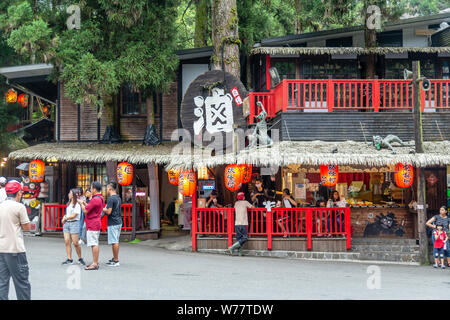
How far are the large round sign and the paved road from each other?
144 inches

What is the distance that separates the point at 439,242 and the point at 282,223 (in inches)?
161

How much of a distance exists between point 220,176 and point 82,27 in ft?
23.7

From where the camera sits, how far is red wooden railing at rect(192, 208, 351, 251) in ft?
51.5

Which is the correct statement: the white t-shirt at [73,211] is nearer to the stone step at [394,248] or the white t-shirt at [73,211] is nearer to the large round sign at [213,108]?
the large round sign at [213,108]

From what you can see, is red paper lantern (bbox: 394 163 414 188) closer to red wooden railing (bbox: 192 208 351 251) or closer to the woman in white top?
red wooden railing (bbox: 192 208 351 251)

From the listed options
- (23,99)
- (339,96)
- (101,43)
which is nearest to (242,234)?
(339,96)

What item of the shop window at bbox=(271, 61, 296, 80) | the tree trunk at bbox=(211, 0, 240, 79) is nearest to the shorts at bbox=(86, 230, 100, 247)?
the tree trunk at bbox=(211, 0, 240, 79)

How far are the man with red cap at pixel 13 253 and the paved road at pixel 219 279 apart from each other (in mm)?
1085

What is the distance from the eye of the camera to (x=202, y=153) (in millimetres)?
15961

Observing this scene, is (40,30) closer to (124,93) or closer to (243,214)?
(124,93)

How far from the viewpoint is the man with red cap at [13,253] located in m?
7.71

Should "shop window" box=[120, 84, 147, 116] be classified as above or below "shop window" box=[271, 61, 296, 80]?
below

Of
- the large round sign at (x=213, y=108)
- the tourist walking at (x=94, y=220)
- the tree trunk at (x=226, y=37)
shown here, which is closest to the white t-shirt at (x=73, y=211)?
the tourist walking at (x=94, y=220)
